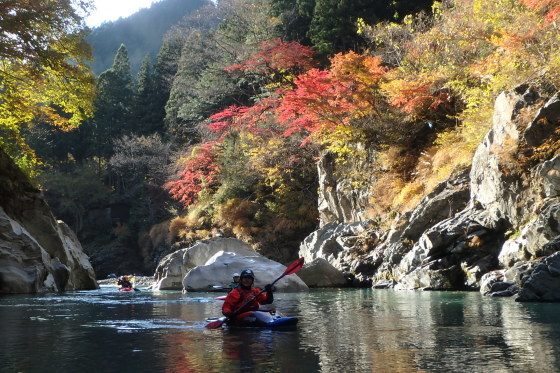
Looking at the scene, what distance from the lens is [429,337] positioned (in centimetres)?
699

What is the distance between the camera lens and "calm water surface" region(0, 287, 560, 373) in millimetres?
5363

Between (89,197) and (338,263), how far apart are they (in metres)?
25.3

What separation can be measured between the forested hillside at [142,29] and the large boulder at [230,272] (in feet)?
236

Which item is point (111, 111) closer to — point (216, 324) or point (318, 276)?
point (318, 276)

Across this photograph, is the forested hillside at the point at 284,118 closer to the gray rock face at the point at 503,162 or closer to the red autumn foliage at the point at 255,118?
the red autumn foliage at the point at 255,118

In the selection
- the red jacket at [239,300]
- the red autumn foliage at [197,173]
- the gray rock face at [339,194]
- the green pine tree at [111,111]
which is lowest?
the red jacket at [239,300]

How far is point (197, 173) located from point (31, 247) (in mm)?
17938

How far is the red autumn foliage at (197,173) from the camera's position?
3347 centimetres

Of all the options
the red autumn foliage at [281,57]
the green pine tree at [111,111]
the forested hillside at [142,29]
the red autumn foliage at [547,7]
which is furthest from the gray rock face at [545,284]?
the forested hillside at [142,29]

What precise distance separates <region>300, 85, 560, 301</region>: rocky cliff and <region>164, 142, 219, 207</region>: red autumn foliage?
16.1 meters

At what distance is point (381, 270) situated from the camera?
19.0 m

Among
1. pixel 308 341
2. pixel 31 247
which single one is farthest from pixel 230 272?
pixel 308 341

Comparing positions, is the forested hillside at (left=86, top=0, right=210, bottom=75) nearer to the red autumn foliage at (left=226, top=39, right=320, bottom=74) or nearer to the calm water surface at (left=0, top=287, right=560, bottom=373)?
the red autumn foliage at (left=226, top=39, right=320, bottom=74)

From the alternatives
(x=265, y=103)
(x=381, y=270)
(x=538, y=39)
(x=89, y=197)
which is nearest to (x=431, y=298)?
(x=381, y=270)
